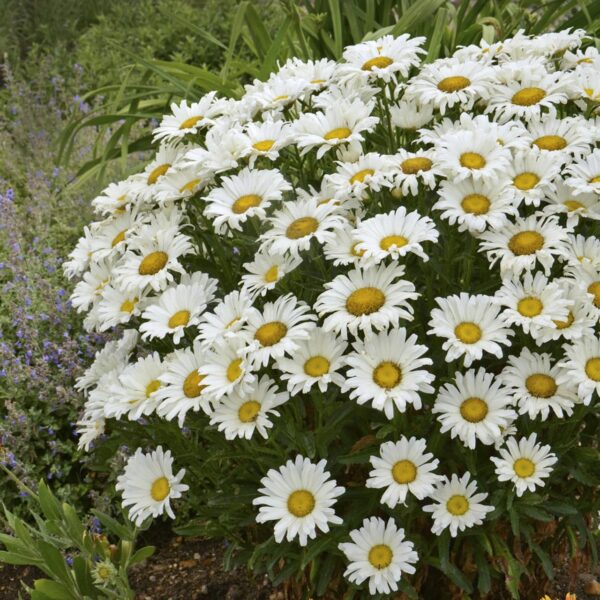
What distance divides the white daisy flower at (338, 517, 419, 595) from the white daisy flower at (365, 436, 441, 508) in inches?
3.8

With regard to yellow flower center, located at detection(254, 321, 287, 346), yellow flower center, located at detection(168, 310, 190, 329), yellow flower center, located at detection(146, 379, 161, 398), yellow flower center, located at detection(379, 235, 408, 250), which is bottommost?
yellow flower center, located at detection(146, 379, 161, 398)

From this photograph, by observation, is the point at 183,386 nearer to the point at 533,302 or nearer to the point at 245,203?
the point at 245,203

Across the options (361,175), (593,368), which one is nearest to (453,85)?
(361,175)

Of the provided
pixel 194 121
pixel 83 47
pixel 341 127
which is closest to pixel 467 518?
pixel 341 127

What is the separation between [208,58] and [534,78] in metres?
4.48

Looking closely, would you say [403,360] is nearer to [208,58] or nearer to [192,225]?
[192,225]

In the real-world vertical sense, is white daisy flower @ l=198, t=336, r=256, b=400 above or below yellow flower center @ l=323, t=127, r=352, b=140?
below

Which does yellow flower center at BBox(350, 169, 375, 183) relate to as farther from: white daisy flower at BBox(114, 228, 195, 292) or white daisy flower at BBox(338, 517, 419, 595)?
white daisy flower at BBox(338, 517, 419, 595)

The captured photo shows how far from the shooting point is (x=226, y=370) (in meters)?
1.95

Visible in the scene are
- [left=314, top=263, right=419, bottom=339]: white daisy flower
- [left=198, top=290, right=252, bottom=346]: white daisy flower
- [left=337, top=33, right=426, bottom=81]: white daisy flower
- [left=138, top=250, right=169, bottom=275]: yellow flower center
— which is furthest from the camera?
[left=337, top=33, right=426, bottom=81]: white daisy flower

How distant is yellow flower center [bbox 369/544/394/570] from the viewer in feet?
6.55

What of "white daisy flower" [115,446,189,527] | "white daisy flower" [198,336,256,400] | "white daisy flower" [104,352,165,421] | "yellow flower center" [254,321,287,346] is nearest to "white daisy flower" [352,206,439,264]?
"yellow flower center" [254,321,287,346]

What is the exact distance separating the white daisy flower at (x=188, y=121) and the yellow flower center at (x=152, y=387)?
0.68 m

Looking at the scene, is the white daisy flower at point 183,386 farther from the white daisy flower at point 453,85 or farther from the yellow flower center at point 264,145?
the white daisy flower at point 453,85
